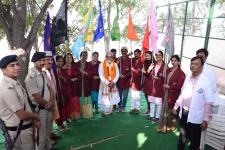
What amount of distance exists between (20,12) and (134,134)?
128 inches

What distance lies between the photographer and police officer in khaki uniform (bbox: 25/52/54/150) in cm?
387

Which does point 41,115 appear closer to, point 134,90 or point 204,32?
point 134,90

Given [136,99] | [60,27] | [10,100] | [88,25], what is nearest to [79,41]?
[88,25]

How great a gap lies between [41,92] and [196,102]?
7.59 ft

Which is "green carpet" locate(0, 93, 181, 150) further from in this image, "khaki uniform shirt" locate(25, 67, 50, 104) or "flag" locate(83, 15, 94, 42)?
"flag" locate(83, 15, 94, 42)

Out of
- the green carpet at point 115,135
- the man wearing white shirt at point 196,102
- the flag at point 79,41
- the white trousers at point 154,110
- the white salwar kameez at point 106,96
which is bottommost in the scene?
the green carpet at point 115,135

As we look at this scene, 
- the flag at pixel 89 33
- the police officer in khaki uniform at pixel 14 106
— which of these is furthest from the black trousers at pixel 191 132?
the flag at pixel 89 33

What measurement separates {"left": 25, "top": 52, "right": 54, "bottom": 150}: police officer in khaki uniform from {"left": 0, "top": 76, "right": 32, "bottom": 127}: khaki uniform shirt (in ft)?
2.62

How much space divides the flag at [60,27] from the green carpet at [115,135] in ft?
6.38

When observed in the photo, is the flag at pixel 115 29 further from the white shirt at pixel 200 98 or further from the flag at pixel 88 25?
the white shirt at pixel 200 98

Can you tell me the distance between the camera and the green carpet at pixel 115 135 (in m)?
4.98

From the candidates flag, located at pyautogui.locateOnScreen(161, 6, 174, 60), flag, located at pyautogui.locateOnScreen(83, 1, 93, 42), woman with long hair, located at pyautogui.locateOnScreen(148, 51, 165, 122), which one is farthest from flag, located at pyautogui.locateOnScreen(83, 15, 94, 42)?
flag, located at pyautogui.locateOnScreen(161, 6, 174, 60)

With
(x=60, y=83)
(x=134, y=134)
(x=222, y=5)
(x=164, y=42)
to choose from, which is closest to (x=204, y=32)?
(x=222, y=5)

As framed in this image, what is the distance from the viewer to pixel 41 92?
4008 mm
